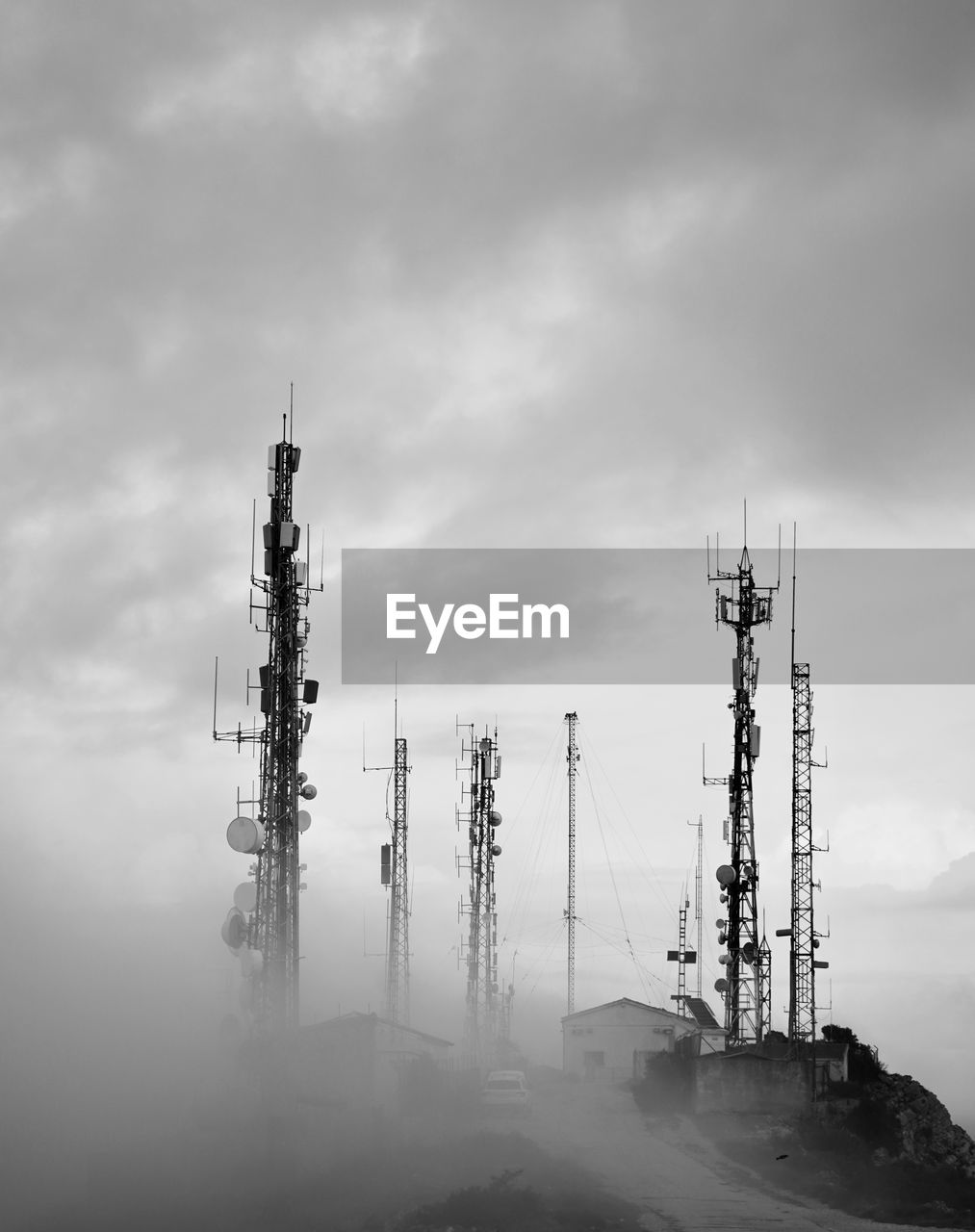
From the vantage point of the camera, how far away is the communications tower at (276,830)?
3881cm

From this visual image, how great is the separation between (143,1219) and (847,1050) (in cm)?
3446

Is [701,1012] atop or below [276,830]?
below

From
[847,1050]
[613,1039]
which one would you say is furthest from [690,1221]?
[613,1039]

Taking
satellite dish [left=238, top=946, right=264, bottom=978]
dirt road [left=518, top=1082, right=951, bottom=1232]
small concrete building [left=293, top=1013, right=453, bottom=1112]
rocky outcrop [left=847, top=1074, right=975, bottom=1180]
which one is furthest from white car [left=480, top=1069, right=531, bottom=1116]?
satellite dish [left=238, top=946, right=264, bottom=978]

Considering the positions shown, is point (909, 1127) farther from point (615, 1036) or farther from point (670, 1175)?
point (615, 1036)

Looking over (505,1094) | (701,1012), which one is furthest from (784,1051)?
(701,1012)

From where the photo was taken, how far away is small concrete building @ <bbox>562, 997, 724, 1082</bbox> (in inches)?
3310

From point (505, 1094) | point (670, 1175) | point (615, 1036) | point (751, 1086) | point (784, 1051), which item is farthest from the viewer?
point (615, 1036)

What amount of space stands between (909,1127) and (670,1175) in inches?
740

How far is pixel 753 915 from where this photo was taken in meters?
54.0

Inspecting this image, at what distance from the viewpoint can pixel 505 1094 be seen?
54469 mm

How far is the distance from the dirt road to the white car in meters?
0.92

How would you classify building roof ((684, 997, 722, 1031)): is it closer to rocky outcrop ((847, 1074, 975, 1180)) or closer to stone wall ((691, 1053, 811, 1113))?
rocky outcrop ((847, 1074, 975, 1180))

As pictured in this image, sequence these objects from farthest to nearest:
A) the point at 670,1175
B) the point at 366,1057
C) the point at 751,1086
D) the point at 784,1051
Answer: the point at 366,1057, the point at 784,1051, the point at 751,1086, the point at 670,1175
